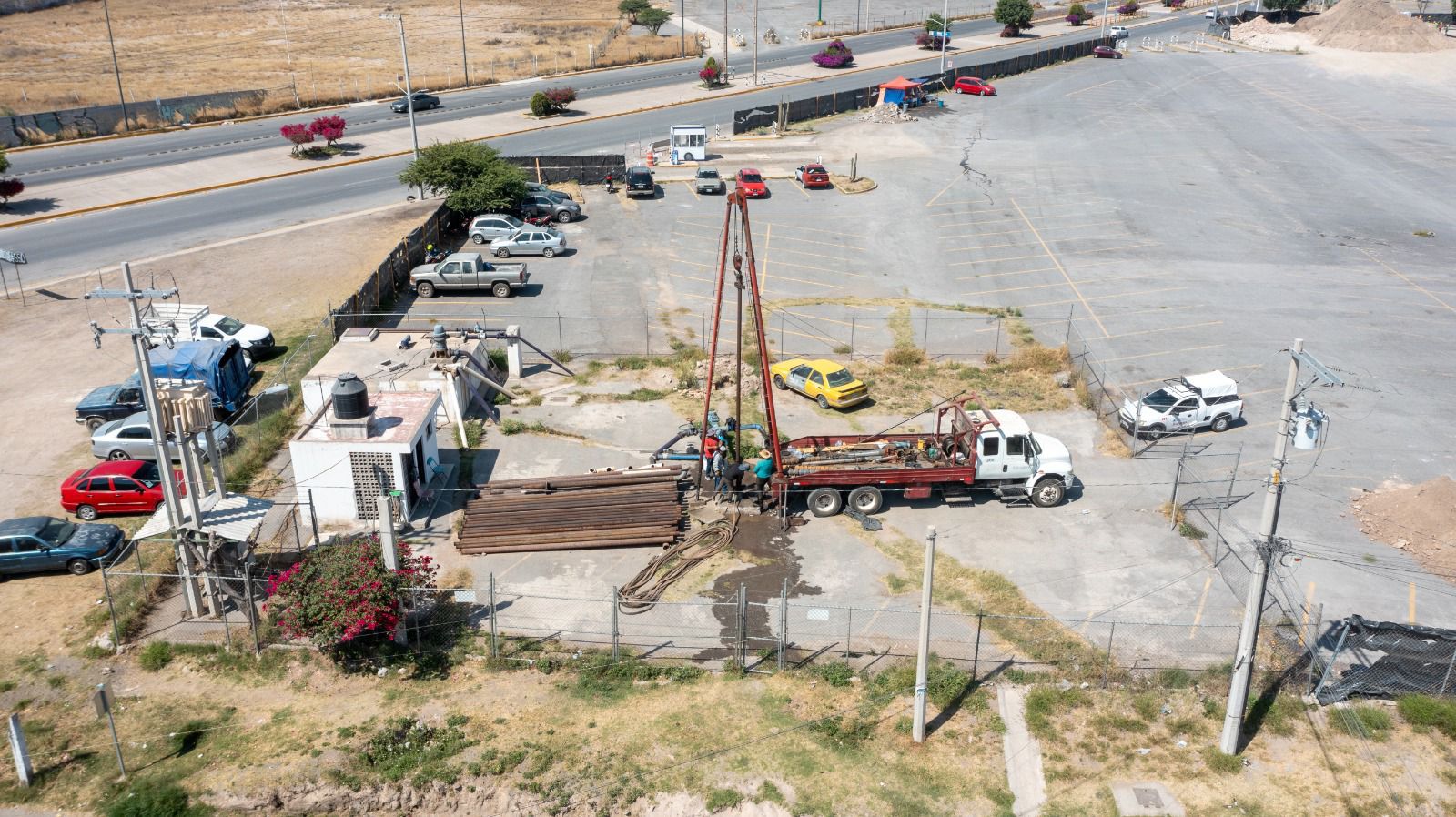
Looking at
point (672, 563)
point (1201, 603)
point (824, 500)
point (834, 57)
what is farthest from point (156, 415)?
point (834, 57)

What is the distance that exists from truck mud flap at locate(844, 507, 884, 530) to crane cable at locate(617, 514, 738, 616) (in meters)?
3.11

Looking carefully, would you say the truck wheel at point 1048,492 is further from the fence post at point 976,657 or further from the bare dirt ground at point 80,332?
the bare dirt ground at point 80,332

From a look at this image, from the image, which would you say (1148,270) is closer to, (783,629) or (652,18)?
(783,629)

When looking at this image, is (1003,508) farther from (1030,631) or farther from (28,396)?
(28,396)

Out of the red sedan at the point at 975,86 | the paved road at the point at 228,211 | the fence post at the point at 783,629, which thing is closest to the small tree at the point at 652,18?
the red sedan at the point at 975,86

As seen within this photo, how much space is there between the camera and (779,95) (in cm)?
8562

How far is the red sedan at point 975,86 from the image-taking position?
8719 cm

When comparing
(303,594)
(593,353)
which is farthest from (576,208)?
(303,594)

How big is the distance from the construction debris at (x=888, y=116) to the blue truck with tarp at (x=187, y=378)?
5229 cm

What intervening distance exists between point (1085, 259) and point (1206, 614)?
93.7 ft

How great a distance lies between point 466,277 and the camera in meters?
45.3

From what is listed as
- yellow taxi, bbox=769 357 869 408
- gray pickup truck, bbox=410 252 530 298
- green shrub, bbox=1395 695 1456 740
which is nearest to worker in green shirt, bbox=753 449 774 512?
yellow taxi, bbox=769 357 869 408

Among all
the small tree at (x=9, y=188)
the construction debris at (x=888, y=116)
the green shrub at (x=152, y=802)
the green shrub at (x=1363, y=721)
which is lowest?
the green shrub at (x=1363, y=721)

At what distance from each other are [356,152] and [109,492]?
46.7 metres
